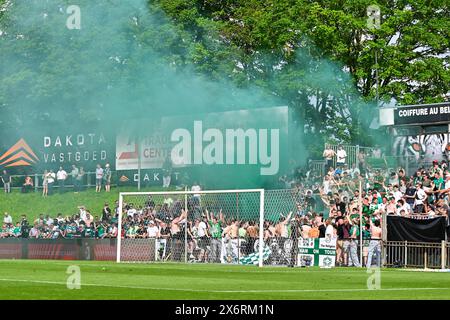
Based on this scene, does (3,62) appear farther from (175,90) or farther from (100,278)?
(100,278)

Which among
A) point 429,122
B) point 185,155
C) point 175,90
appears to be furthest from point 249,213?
point 175,90

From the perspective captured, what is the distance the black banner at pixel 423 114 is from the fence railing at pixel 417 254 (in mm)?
9901

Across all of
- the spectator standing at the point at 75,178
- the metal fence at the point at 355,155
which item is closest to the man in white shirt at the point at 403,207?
the metal fence at the point at 355,155

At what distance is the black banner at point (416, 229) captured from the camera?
33062 millimetres

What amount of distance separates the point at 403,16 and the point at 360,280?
35.6m

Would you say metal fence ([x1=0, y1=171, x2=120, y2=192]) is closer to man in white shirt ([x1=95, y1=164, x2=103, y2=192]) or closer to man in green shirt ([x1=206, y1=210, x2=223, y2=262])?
man in white shirt ([x1=95, y1=164, x2=103, y2=192])

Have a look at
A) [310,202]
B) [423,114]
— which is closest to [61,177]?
[310,202]

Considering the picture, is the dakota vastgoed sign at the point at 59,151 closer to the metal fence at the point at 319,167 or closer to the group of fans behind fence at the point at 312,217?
the metal fence at the point at 319,167

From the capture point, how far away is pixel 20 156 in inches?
2547

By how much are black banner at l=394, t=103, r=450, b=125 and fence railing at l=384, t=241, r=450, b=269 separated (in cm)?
990

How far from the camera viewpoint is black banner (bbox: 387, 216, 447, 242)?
108ft

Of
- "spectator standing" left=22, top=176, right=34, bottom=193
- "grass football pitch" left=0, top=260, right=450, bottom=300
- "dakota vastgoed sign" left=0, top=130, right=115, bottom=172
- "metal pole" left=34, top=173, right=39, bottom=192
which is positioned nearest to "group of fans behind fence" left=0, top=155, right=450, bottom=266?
"grass football pitch" left=0, top=260, right=450, bottom=300

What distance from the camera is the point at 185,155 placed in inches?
2116

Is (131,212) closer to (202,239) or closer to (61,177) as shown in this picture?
(202,239)
